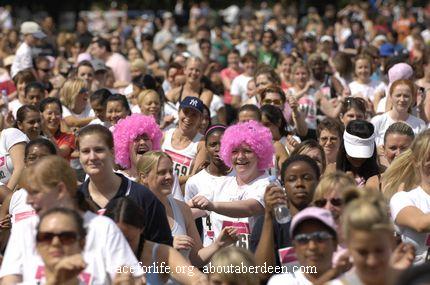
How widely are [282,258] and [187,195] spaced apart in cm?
264

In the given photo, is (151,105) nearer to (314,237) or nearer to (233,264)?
(233,264)

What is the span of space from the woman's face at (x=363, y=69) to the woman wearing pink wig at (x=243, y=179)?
243 inches

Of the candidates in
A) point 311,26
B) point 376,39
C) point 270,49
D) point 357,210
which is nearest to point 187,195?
point 357,210

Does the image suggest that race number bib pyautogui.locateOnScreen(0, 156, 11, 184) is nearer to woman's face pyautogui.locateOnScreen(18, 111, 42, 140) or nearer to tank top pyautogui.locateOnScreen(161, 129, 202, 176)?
woman's face pyautogui.locateOnScreen(18, 111, 42, 140)

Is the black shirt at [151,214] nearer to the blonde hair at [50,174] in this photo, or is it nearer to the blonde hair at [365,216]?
the blonde hair at [50,174]

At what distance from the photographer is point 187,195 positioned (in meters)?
9.47

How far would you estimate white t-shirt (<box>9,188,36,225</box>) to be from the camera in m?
7.93

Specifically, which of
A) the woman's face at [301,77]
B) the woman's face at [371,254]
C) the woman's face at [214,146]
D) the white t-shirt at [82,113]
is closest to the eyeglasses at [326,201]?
the woman's face at [371,254]

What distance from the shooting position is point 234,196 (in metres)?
8.66

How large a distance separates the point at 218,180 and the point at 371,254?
159 inches

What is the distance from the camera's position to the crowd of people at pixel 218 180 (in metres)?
5.91

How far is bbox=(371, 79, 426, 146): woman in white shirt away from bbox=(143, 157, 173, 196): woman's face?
13.2ft

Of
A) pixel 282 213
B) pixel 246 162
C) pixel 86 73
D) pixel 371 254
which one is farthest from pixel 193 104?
pixel 371 254

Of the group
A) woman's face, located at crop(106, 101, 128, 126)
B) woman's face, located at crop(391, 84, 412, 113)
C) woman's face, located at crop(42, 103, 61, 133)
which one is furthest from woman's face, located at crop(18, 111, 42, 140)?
woman's face, located at crop(391, 84, 412, 113)
